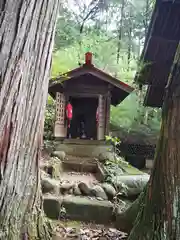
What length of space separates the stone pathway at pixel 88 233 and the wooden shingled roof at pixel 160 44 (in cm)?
355

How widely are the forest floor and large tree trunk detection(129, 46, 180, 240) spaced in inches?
53.8

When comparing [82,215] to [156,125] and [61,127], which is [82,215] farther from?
[156,125]

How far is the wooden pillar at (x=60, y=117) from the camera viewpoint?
33.1ft

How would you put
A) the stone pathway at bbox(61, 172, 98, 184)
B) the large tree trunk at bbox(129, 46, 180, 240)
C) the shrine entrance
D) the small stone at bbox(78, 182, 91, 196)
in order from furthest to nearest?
the shrine entrance
the stone pathway at bbox(61, 172, 98, 184)
the small stone at bbox(78, 182, 91, 196)
the large tree trunk at bbox(129, 46, 180, 240)

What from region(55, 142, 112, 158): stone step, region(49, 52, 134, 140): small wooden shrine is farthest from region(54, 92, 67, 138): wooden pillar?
region(55, 142, 112, 158): stone step

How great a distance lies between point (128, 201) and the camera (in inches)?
216

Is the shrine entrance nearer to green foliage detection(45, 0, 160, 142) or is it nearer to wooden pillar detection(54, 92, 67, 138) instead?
green foliage detection(45, 0, 160, 142)

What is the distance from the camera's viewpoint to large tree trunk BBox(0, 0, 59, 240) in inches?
77.5

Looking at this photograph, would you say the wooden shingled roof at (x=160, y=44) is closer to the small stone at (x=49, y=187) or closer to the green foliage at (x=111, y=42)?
the small stone at (x=49, y=187)

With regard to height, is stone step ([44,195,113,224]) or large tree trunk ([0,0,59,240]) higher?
large tree trunk ([0,0,59,240])

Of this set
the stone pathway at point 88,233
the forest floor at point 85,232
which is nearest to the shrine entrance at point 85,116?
the forest floor at point 85,232

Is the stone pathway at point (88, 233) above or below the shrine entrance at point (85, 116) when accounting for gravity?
below

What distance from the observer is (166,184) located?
99.4 inches

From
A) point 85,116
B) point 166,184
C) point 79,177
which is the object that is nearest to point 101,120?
point 85,116
